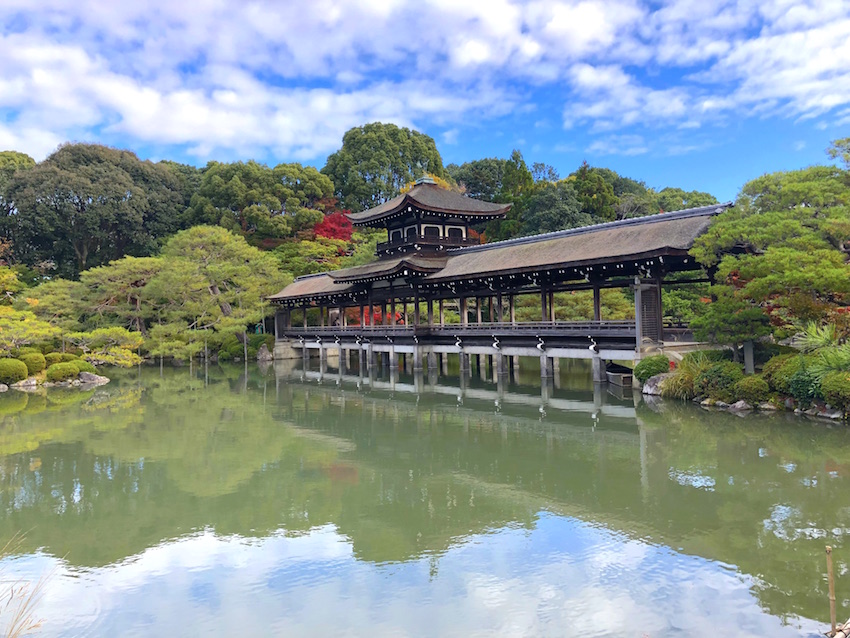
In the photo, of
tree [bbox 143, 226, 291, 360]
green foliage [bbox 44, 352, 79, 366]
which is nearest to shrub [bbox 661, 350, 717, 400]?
tree [bbox 143, 226, 291, 360]

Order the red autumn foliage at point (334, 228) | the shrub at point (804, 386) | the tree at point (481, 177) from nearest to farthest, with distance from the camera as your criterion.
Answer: the shrub at point (804, 386) → the red autumn foliage at point (334, 228) → the tree at point (481, 177)

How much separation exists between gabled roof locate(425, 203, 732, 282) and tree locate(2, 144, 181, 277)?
103ft

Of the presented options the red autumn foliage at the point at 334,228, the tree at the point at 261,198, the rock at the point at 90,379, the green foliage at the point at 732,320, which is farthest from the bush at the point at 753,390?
the tree at the point at 261,198

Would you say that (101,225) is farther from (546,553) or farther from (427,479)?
(546,553)

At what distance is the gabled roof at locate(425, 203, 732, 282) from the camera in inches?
649

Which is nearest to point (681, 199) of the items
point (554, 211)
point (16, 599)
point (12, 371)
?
point (554, 211)

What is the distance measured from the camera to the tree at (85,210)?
137 ft

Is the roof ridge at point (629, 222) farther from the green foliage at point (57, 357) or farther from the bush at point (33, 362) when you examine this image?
the bush at point (33, 362)

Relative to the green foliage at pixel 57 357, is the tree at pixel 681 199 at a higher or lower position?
higher

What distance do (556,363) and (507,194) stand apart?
2640 centimetres

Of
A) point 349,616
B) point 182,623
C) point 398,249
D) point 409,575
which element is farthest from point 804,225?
point 398,249

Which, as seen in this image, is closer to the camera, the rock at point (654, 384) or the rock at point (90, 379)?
the rock at point (654, 384)

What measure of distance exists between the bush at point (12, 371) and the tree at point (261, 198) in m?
23.5

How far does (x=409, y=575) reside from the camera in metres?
6.29
